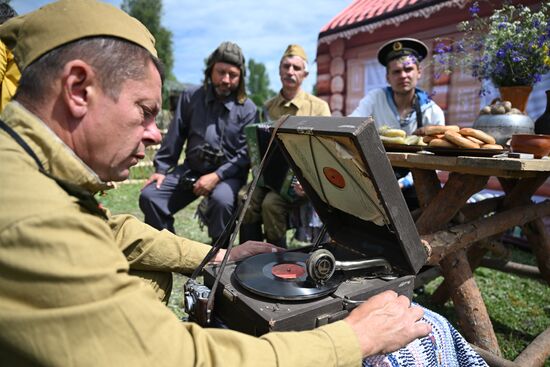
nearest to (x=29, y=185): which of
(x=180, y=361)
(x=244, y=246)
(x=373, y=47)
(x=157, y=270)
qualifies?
(x=180, y=361)

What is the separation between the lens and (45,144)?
0.96 metres

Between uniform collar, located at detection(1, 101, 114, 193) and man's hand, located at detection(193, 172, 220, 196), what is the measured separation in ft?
9.24

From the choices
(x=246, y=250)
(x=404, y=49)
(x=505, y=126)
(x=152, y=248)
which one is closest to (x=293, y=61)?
(x=404, y=49)

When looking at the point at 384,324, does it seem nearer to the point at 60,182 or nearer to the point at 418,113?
the point at 60,182

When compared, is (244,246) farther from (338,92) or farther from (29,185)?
(338,92)

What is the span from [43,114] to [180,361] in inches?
28.8

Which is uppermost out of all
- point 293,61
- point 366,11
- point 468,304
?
point 366,11

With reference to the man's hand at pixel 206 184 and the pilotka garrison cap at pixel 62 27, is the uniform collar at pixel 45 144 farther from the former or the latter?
the man's hand at pixel 206 184

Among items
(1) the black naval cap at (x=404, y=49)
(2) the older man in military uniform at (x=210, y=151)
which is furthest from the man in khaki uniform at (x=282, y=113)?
(1) the black naval cap at (x=404, y=49)

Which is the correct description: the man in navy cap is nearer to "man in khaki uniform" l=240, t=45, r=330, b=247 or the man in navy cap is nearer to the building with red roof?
"man in khaki uniform" l=240, t=45, r=330, b=247

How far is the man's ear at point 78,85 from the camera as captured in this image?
981 mm

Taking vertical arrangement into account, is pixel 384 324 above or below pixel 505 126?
below

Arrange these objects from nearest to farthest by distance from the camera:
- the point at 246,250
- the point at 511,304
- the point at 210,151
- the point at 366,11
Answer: the point at 246,250 < the point at 511,304 < the point at 210,151 < the point at 366,11

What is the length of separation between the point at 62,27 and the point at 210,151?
294cm
